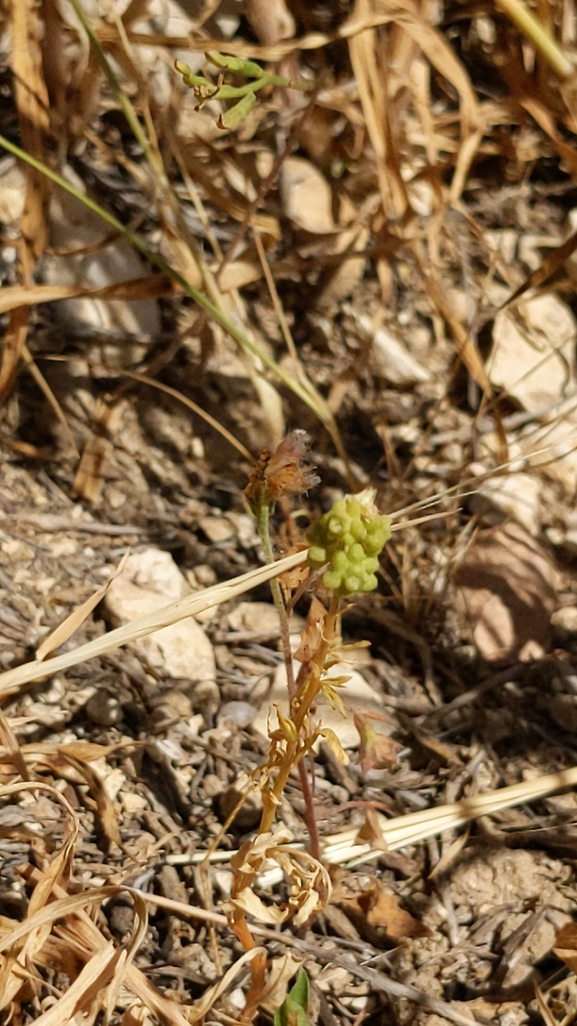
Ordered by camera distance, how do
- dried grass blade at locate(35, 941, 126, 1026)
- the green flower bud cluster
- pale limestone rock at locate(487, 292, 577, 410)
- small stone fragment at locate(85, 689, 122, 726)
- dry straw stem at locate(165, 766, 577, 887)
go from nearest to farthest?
the green flower bud cluster → dried grass blade at locate(35, 941, 126, 1026) → dry straw stem at locate(165, 766, 577, 887) → small stone fragment at locate(85, 689, 122, 726) → pale limestone rock at locate(487, 292, 577, 410)

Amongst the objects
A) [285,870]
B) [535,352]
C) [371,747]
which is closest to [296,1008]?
[285,870]

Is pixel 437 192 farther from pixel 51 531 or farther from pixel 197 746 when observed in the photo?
pixel 197 746

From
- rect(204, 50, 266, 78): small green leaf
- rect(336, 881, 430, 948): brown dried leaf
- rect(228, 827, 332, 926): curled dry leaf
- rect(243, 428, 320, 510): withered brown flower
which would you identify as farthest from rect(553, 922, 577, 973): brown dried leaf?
rect(204, 50, 266, 78): small green leaf

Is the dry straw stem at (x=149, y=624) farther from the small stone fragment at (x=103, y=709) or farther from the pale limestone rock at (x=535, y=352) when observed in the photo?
the pale limestone rock at (x=535, y=352)

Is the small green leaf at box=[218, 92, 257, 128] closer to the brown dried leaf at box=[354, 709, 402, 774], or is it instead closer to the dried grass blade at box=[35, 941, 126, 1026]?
the brown dried leaf at box=[354, 709, 402, 774]

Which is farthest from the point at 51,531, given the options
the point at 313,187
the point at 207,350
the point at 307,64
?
the point at 307,64

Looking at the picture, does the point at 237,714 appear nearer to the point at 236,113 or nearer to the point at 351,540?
the point at 351,540

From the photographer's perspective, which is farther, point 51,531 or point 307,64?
point 307,64
